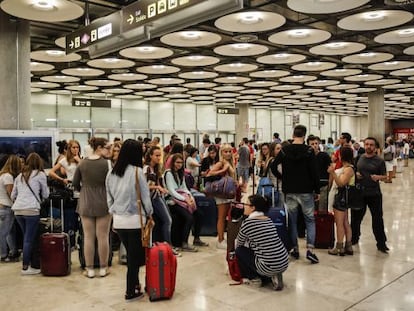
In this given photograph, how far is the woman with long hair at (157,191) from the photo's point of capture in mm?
5168

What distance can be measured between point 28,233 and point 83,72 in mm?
10329

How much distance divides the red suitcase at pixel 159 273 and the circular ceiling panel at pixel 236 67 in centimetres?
1009

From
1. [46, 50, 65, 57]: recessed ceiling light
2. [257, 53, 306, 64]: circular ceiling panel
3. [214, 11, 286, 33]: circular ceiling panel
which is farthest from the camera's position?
[257, 53, 306, 64]: circular ceiling panel

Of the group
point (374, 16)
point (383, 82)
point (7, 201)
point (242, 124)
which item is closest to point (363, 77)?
point (383, 82)

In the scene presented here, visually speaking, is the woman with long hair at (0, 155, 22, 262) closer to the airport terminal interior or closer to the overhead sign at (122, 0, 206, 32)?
the airport terminal interior

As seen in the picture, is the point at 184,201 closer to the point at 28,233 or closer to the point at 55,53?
the point at 28,233

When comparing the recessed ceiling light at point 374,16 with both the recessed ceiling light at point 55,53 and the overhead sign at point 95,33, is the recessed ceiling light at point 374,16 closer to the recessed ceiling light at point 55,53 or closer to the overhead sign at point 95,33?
the overhead sign at point 95,33

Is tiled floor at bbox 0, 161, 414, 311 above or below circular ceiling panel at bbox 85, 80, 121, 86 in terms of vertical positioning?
below

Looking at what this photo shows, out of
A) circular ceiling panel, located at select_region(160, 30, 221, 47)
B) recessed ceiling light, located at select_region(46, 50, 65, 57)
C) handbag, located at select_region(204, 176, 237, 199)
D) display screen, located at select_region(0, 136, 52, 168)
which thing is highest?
recessed ceiling light, located at select_region(46, 50, 65, 57)

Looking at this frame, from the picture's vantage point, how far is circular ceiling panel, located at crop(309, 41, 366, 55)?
10359 millimetres

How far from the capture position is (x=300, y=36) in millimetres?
9250

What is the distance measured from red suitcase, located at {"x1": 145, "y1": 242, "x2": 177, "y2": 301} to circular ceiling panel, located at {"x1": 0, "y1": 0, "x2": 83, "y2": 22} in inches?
186

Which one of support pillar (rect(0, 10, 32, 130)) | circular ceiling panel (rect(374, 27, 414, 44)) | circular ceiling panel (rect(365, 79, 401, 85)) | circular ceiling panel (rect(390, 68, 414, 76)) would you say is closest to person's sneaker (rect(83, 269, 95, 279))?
support pillar (rect(0, 10, 32, 130))

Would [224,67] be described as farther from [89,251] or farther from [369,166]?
[89,251]
